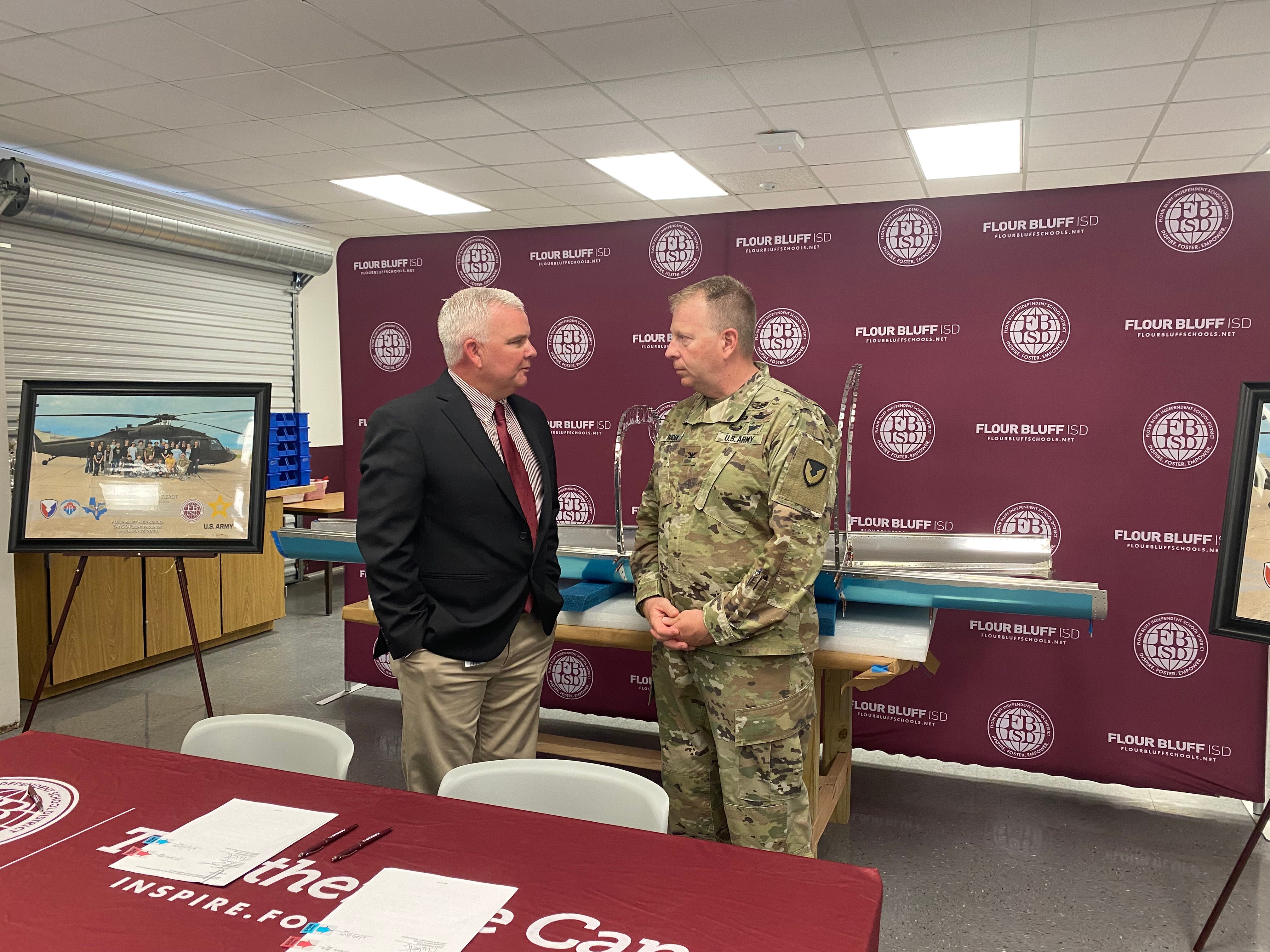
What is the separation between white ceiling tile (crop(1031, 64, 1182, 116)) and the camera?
465 cm

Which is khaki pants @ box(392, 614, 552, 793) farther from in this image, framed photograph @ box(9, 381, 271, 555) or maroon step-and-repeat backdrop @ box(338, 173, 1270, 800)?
framed photograph @ box(9, 381, 271, 555)

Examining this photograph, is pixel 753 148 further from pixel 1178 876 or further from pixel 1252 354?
pixel 1178 876

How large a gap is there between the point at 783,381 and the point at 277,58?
3167 millimetres

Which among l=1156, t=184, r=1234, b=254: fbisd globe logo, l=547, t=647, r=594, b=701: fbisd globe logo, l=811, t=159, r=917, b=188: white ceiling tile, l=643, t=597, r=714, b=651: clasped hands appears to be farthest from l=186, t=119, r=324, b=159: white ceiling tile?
l=1156, t=184, r=1234, b=254: fbisd globe logo

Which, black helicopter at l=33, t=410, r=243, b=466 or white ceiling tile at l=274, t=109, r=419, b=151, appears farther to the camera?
white ceiling tile at l=274, t=109, r=419, b=151

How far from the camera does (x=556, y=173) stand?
22.2 ft

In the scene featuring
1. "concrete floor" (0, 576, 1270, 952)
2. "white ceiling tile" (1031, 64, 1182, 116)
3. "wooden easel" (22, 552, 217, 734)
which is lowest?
"concrete floor" (0, 576, 1270, 952)

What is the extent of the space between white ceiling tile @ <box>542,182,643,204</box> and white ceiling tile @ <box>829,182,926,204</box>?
1.68m

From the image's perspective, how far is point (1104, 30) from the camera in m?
4.11

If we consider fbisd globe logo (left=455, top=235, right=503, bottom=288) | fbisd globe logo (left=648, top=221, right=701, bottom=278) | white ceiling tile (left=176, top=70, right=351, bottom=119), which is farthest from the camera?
white ceiling tile (left=176, top=70, right=351, bottom=119)

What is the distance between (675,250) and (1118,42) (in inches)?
99.3

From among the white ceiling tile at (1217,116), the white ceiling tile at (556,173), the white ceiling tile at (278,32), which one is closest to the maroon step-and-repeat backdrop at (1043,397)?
the white ceiling tile at (278,32)

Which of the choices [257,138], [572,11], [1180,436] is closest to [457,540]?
[1180,436]

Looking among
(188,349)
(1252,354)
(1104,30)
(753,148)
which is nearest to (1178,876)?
(1252,354)
